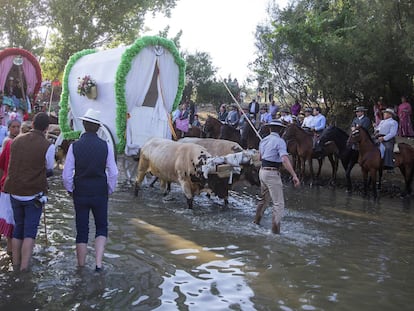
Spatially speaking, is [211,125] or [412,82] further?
[412,82]

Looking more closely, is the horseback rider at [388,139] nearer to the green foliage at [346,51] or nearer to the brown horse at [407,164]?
the brown horse at [407,164]

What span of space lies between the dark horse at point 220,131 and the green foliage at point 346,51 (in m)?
4.34

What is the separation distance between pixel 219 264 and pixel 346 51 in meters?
13.7

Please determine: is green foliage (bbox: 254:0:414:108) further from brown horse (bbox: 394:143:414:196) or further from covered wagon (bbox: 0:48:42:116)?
covered wagon (bbox: 0:48:42:116)

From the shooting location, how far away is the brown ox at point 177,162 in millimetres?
9906

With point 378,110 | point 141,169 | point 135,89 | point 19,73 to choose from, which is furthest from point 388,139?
point 19,73

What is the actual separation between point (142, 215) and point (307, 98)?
1489cm

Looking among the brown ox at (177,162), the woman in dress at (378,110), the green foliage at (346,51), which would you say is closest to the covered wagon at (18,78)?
the brown ox at (177,162)

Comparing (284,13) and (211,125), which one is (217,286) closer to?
(211,125)

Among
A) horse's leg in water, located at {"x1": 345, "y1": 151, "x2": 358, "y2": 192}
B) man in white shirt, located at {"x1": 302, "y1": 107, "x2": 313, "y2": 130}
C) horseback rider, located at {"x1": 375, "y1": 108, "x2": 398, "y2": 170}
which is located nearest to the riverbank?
horse's leg in water, located at {"x1": 345, "y1": 151, "x2": 358, "y2": 192}

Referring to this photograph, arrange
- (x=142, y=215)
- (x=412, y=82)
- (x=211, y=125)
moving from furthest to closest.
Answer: (x=412, y=82) → (x=211, y=125) → (x=142, y=215)

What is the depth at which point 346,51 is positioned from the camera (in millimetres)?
18312

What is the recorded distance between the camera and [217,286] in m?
5.83

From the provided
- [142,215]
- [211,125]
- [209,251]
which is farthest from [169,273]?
[211,125]
